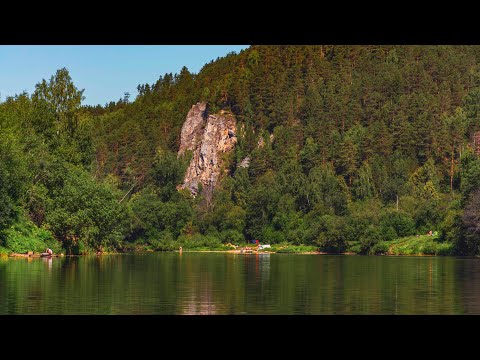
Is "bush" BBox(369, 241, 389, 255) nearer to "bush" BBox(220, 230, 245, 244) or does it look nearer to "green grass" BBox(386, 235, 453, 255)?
"green grass" BBox(386, 235, 453, 255)

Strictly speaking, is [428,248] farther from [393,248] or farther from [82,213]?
[82,213]

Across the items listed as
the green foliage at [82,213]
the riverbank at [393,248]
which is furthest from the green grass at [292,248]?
the green foliage at [82,213]

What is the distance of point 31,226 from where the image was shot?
2328 inches

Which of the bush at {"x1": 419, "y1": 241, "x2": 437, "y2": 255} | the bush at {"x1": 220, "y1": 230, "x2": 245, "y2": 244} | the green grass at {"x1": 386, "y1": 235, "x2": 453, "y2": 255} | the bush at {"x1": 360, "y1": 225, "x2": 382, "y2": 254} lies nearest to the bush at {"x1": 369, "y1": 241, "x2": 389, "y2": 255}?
the green grass at {"x1": 386, "y1": 235, "x2": 453, "y2": 255}

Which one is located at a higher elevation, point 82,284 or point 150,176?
point 150,176

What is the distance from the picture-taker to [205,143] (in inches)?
5689

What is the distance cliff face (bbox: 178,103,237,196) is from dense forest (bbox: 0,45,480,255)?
1960 mm

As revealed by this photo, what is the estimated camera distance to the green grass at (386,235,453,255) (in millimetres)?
79062

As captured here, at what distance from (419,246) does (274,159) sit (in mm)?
50445

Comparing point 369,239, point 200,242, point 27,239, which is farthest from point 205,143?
point 27,239

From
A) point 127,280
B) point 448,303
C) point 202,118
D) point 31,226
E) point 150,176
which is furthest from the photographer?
point 202,118
